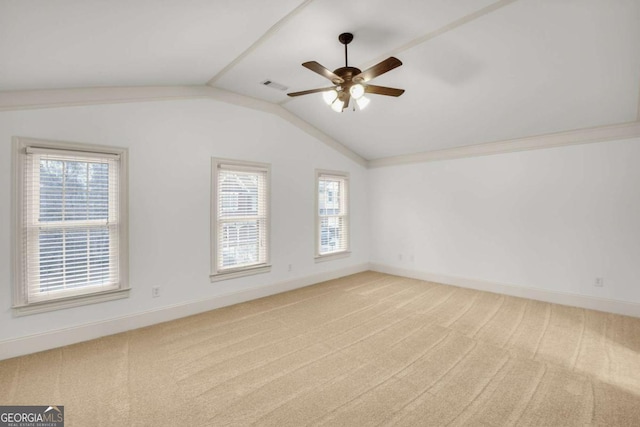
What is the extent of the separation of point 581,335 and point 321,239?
392cm

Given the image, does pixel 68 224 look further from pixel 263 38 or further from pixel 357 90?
pixel 357 90

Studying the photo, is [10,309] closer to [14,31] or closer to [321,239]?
[14,31]

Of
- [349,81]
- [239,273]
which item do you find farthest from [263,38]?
[239,273]

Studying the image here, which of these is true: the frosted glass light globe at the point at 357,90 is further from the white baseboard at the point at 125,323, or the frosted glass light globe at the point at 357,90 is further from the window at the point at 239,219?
the white baseboard at the point at 125,323

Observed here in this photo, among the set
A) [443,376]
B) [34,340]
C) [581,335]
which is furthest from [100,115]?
[581,335]

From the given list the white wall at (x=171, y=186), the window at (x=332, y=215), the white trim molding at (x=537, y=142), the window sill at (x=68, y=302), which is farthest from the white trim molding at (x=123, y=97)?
the white trim molding at (x=537, y=142)

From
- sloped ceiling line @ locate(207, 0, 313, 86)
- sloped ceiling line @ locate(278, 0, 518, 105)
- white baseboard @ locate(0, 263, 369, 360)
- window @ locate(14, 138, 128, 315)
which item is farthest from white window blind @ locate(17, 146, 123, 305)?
sloped ceiling line @ locate(278, 0, 518, 105)

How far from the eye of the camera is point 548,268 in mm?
4398

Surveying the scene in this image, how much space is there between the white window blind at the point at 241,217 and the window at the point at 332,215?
1.21 meters

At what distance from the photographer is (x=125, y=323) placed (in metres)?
3.43

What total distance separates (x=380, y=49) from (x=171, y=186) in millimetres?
3043

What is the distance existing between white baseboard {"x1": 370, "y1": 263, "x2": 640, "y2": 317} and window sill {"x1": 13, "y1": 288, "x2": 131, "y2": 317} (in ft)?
16.1

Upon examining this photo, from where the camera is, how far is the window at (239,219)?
4215 mm

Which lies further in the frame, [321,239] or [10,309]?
[321,239]
